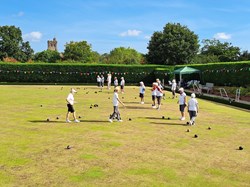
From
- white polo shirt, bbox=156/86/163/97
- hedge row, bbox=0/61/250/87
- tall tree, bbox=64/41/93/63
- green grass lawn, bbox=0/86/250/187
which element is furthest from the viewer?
tall tree, bbox=64/41/93/63

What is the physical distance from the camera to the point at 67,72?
5344 centimetres

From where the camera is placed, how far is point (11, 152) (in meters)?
10.1

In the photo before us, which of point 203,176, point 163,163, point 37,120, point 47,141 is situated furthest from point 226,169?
point 37,120

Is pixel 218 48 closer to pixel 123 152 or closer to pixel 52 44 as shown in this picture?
pixel 123 152

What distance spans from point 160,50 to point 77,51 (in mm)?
37486

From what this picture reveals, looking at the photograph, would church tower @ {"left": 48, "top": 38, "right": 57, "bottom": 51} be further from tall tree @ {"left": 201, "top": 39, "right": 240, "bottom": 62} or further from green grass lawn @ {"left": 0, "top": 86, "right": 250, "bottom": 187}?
green grass lawn @ {"left": 0, "top": 86, "right": 250, "bottom": 187}

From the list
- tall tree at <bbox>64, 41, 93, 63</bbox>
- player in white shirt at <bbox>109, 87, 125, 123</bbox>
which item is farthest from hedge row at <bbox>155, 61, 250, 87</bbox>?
tall tree at <bbox>64, 41, 93, 63</bbox>

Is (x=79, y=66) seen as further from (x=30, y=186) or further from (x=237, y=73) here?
(x=30, y=186)

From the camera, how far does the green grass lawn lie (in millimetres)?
7961

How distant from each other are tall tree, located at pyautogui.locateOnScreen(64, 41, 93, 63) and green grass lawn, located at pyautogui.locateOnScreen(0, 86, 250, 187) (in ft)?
283

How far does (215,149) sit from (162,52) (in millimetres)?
61601

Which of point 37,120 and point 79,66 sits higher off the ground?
point 79,66

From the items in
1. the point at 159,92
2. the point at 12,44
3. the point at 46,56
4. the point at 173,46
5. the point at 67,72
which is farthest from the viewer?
the point at 46,56

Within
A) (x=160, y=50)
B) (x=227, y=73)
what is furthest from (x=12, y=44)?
(x=227, y=73)
